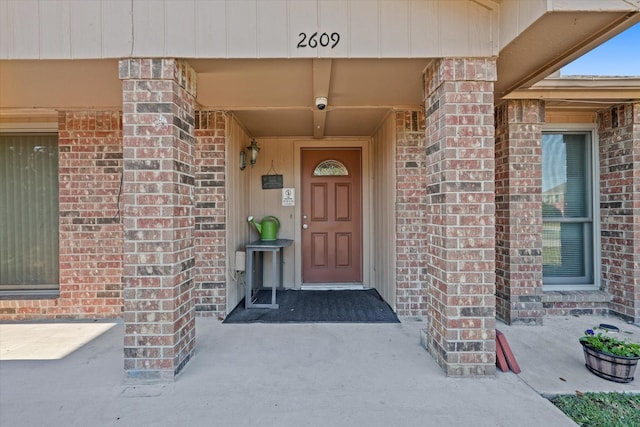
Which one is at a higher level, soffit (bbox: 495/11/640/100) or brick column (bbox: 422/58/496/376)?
soffit (bbox: 495/11/640/100)

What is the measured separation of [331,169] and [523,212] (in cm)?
275

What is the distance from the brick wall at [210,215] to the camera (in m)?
3.81

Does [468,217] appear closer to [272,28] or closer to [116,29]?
[272,28]

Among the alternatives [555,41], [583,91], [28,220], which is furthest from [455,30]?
[28,220]

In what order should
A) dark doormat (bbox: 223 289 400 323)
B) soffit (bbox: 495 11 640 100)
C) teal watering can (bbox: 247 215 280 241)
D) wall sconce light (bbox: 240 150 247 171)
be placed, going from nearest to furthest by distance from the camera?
1. soffit (bbox: 495 11 640 100)
2. dark doormat (bbox: 223 289 400 323)
3. wall sconce light (bbox: 240 150 247 171)
4. teal watering can (bbox: 247 215 280 241)

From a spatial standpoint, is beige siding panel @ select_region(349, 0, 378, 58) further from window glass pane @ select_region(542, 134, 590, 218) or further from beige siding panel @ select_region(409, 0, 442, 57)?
window glass pane @ select_region(542, 134, 590, 218)

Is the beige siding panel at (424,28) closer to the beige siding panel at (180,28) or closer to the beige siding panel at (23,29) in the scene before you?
the beige siding panel at (180,28)

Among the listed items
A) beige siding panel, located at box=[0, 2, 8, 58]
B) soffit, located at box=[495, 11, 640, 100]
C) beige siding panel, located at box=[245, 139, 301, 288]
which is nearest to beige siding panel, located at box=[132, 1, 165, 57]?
beige siding panel, located at box=[0, 2, 8, 58]

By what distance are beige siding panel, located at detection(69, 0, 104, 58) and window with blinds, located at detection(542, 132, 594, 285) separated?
466 cm

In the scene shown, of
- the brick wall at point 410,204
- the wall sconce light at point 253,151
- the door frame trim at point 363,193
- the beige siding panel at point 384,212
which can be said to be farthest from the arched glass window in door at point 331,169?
the brick wall at point 410,204

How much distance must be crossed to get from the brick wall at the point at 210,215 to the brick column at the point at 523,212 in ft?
10.5

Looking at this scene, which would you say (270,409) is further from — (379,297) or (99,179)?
(99,179)

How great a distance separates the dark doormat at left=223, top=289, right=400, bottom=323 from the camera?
372cm

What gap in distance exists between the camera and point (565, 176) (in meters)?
4.05
